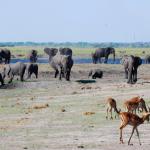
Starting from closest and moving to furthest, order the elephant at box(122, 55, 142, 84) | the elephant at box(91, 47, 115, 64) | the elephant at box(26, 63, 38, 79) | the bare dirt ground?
the bare dirt ground < the elephant at box(122, 55, 142, 84) < the elephant at box(26, 63, 38, 79) < the elephant at box(91, 47, 115, 64)

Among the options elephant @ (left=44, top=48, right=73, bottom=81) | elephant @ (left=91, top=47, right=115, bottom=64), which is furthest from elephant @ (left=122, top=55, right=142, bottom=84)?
elephant @ (left=91, top=47, right=115, bottom=64)

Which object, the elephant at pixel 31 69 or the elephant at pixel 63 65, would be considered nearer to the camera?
the elephant at pixel 63 65

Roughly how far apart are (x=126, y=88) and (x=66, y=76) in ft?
42.4

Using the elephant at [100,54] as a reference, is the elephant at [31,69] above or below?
below

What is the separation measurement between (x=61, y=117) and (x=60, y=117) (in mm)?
47

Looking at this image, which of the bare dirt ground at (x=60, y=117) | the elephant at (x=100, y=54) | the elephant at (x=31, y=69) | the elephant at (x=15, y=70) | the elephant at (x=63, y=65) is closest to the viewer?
the bare dirt ground at (x=60, y=117)

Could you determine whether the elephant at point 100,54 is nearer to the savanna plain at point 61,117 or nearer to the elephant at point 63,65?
the elephant at point 63,65

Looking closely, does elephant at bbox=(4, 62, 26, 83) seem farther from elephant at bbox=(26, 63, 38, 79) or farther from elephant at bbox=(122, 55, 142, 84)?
elephant at bbox=(122, 55, 142, 84)

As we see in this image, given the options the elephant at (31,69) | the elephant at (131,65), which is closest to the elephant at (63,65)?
the elephant at (31,69)

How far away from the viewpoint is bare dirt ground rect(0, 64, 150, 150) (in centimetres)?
2173

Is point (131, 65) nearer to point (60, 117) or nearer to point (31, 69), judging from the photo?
point (31, 69)

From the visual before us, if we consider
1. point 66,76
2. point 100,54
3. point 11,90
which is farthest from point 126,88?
point 100,54

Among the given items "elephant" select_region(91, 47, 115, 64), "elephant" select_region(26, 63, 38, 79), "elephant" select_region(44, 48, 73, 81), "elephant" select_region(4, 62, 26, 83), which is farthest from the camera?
"elephant" select_region(91, 47, 115, 64)

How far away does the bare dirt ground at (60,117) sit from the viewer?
21734 mm
